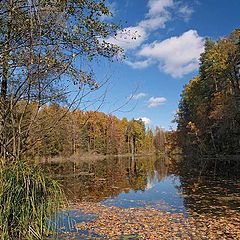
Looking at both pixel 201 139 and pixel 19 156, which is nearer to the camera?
pixel 19 156

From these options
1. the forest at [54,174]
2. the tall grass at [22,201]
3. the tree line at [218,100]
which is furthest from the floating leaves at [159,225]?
the tree line at [218,100]

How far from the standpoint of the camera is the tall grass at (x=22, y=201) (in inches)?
188

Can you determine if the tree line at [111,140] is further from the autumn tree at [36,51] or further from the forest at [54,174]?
the autumn tree at [36,51]

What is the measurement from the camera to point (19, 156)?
5129 millimetres

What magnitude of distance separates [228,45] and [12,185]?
4447 centimetres

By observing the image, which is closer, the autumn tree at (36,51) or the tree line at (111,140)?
the autumn tree at (36,51)

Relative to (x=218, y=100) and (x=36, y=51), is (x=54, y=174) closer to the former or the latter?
(x=36, y=51)

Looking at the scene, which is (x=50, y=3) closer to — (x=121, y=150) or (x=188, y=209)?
(x=188, y=209)

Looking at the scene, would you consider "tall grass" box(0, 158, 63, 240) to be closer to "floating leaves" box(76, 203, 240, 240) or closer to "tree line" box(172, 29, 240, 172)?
"floating leaves" box(76, 203, 240, 240)

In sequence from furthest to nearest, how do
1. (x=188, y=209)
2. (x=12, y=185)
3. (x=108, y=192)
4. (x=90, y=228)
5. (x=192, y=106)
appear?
(x=192, y=106)
(x=108, y=192)
(x=188, y=209)
(x=90, y=228)
(x=12, y=185)

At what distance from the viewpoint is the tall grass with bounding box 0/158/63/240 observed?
15.7ft

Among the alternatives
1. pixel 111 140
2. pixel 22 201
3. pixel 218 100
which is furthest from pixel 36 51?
pixel 111 140

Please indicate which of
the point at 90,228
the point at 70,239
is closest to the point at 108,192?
the point at 90,228

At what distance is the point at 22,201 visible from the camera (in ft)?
16.1
